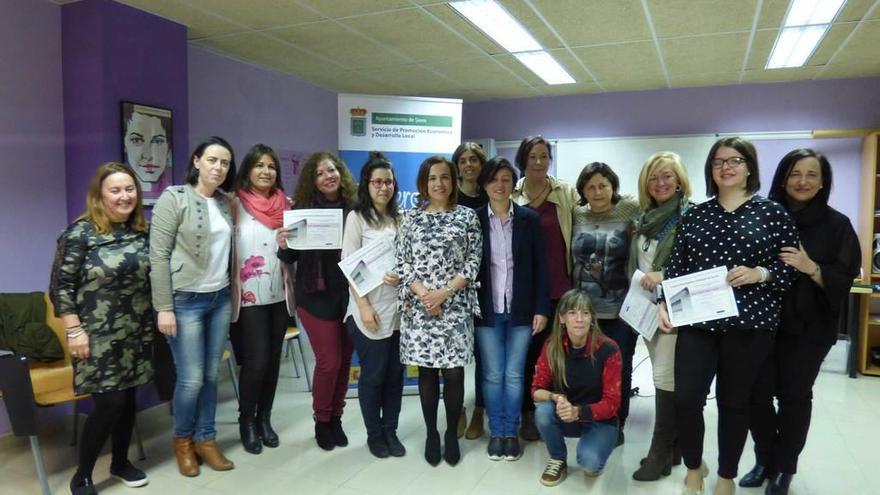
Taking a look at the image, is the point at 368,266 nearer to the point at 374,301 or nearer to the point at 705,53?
the point at 374,301

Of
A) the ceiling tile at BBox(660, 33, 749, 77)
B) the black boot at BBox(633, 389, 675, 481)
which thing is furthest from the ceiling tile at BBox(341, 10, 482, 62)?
the black boot at BBox(633, 389, 675, 481)

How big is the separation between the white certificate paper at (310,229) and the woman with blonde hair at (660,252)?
145 cm

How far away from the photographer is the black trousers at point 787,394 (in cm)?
223

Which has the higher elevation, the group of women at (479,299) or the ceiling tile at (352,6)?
the ceiling tile at (352,6)

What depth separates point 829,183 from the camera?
2244 mm

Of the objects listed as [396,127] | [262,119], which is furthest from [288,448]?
[262,119]

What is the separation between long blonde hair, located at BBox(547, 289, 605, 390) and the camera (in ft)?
8.54

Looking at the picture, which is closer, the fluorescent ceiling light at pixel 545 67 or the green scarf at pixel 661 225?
the green scarf at pixel 661 225

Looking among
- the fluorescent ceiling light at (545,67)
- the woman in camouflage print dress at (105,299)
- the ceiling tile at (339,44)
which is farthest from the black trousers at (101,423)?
the fluorescent ceiling light at (545,67)

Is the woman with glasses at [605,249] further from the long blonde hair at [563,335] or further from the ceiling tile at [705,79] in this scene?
the ceiling tile at [705,79]

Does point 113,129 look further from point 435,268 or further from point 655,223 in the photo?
point 655,223

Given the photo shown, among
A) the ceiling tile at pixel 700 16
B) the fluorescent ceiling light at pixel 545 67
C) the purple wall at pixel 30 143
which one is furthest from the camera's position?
the fluorescent ceiling light at pixel 545 67

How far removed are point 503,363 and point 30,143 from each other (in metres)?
2.89

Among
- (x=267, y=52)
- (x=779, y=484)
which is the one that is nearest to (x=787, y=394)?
(x=779, y=484)
